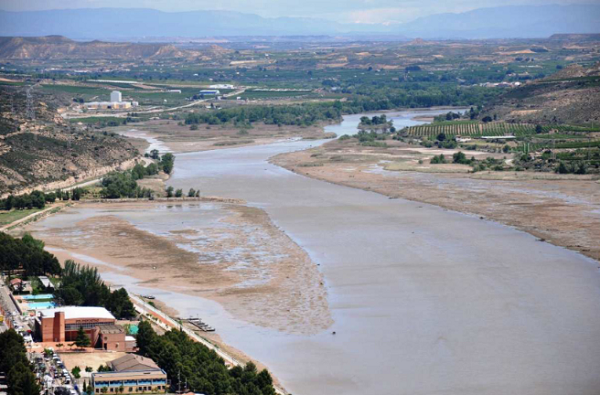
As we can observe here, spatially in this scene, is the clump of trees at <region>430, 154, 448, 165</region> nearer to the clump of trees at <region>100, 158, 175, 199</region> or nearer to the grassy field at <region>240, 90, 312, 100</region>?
→ the clump of trees at <region>100, 158, 175, 199</region>

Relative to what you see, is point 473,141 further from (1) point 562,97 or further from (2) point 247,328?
(2) point 247,328

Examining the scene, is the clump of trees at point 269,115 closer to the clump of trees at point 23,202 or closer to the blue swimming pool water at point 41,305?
the clump of trees at point 23,202

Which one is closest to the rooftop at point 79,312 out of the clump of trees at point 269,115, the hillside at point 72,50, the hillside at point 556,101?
the hillside at point 556,101

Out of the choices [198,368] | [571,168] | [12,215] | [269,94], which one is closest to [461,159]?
[571,168]

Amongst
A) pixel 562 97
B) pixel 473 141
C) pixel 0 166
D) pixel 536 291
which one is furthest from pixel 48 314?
pixel 562 97

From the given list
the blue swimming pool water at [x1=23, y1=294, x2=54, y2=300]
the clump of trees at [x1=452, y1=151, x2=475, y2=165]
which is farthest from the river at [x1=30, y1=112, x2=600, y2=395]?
the clump of trees at [x1=452, y1=151, x2=475, y2=165]

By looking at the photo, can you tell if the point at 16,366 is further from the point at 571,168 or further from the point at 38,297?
the point at 571,168
